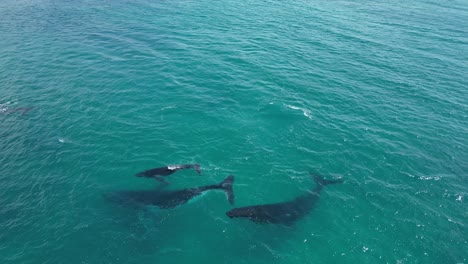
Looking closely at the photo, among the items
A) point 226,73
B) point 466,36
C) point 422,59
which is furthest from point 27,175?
point 466,36

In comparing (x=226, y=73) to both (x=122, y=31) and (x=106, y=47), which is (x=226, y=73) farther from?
(x=122, y=31)

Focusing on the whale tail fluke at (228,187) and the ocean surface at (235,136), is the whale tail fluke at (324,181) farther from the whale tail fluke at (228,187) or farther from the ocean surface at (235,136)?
the whale tail fluke at (228,187)

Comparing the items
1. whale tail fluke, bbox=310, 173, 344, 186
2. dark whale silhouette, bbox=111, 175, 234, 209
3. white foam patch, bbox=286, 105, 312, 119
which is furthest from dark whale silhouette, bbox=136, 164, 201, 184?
white foam patch, bbox=286, 105, 312, 119

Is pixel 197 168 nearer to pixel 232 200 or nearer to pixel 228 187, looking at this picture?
pixel 228 187

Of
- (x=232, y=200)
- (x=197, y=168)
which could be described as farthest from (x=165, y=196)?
(x=232, y=200)

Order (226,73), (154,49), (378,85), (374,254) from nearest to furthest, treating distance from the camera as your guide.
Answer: (374,254)
(378,85)
(226,73)
(154,49)

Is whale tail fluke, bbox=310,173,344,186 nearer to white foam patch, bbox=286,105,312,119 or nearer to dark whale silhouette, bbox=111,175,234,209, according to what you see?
dark whale silhouette, bbox=111,175,234,209
